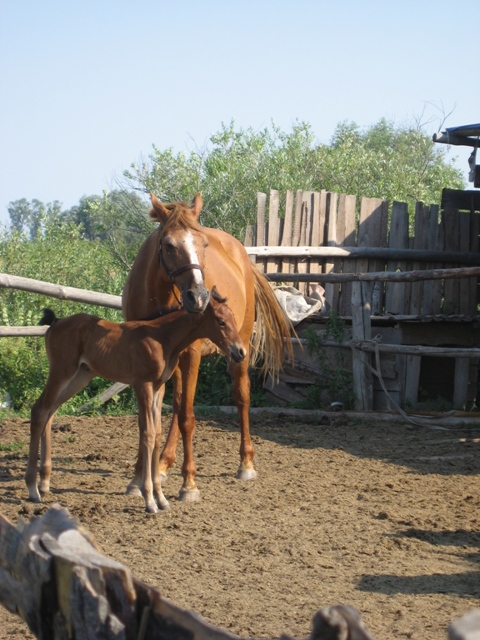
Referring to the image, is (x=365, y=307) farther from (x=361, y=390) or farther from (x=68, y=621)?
(x=68, y=621)

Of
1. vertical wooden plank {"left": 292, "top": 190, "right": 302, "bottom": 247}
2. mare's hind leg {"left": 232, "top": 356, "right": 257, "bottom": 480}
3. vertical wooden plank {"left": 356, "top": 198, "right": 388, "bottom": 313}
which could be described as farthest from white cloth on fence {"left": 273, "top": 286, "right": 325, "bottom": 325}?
mare's hind leg {"left": 232, "top": 356, "right": 257, "bottom": 480}

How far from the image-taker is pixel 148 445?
224 inches

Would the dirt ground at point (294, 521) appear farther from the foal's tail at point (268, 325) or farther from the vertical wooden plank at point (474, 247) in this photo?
the vertical wooden plank at point (474, 247)

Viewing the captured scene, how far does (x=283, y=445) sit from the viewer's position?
319 inches

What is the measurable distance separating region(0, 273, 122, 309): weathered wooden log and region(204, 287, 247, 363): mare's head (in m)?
2.57

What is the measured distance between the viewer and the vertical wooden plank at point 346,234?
10.4 metres

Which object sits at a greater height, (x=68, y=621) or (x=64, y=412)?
(x=68, y=621)

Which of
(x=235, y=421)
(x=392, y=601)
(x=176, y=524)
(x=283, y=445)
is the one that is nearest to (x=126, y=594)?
(x=392, y=601)

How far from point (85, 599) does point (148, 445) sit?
3740 millimetres

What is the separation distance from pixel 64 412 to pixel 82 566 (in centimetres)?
782

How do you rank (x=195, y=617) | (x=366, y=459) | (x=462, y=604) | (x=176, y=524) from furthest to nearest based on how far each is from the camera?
(x=366, y=459)
(x=176, y=524)
(x=462, y=604)
(x=195, y=617)

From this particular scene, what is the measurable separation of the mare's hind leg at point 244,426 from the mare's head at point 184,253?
155cm

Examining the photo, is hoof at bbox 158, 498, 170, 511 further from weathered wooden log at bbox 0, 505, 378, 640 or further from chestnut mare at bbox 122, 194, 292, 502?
weathered wooden log at bbox 0, 505, 378, 640

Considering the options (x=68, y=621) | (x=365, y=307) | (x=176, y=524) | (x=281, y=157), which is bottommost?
(x=176, y=524)
